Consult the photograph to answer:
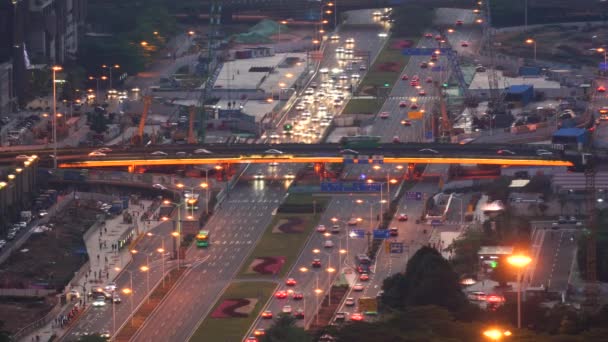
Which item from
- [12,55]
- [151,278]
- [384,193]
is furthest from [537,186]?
[12,55]

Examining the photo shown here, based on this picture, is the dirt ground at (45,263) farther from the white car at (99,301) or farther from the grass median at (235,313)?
the grass median at (235,313)

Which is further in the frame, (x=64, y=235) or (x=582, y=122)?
(x=582, y=122)

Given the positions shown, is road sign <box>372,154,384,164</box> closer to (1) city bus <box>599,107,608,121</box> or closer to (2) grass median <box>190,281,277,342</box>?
(1) city bus <box>599,107,608,121</box>

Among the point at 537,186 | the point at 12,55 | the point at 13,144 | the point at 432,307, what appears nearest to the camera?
the point at 432,307

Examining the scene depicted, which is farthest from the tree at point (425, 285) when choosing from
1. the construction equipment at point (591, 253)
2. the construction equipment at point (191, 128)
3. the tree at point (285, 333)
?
the construction equipment at point (191, 128)

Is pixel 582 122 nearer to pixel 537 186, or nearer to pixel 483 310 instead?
pixel 537 186

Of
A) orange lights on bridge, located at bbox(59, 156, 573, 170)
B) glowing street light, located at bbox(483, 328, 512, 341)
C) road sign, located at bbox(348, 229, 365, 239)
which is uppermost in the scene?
orange lights on bridge, located at bbox(59, 156, 573, 170)

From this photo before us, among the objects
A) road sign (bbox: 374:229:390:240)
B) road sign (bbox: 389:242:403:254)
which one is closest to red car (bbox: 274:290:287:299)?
road sign (bbox: 389:242:403:254)

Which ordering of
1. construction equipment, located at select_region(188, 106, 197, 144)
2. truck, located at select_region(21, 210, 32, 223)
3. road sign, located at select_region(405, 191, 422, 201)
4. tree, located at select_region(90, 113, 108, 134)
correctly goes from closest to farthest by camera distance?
truck, located at select_region(21, 210, 32, 223), road sign, located at select_region(405, 191, 422, 201), construction equipment, located at select_region(188, 106, 197, 144), tree, located at select_region(90, 113, 108, 134)
